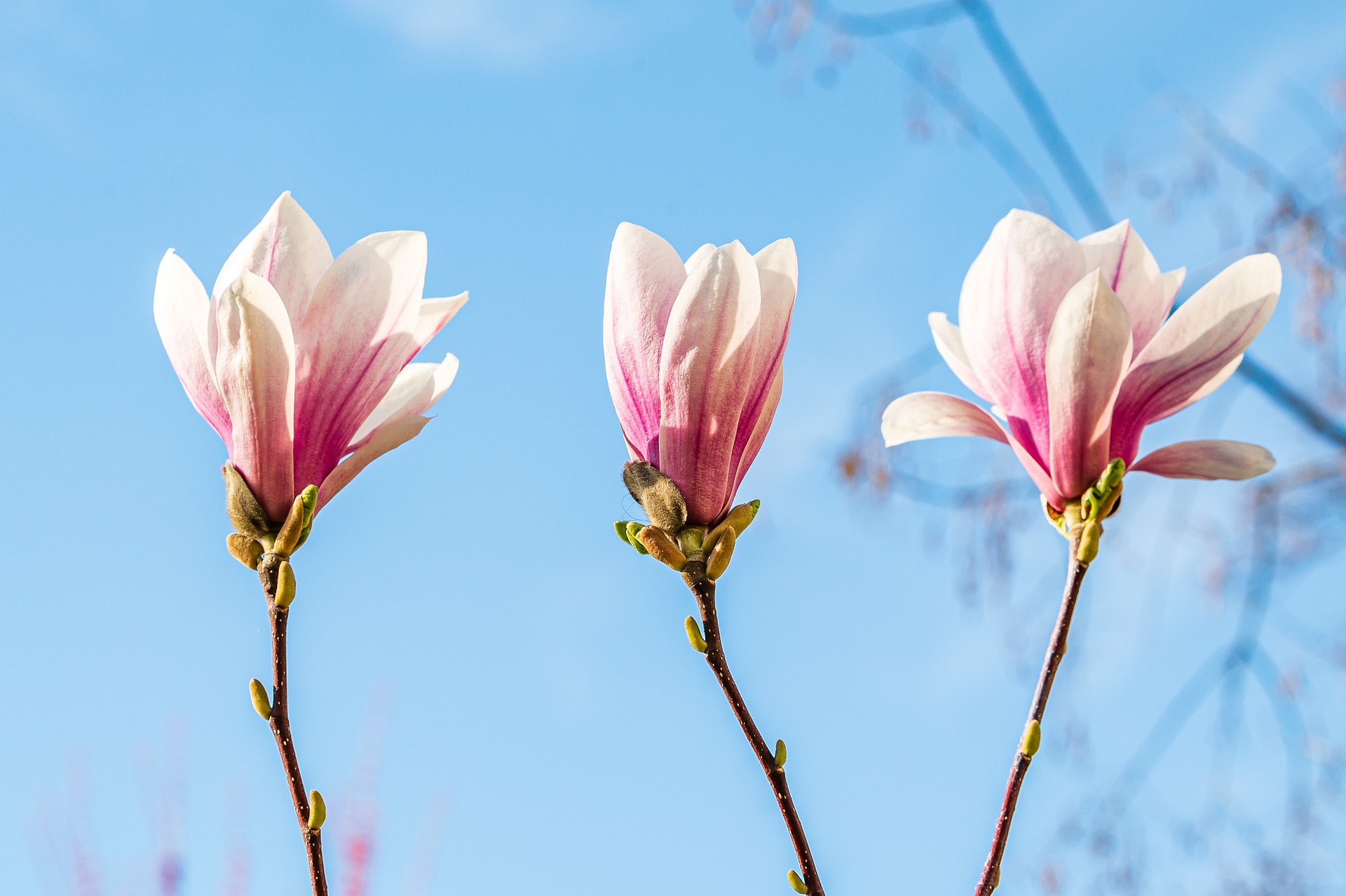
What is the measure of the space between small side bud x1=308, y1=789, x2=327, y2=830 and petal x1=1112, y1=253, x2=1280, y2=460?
0.59m

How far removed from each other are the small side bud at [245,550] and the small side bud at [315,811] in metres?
0.15

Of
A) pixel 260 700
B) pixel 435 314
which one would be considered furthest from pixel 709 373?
pixel 260 700

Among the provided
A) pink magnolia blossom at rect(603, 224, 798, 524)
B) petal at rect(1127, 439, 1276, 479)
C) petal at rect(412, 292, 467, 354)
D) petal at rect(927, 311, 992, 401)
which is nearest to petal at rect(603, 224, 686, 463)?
pink magnolia blossom at rect(603, 224, 798, 524)

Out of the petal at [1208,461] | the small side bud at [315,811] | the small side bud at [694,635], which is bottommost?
the small side bud at [315,811]

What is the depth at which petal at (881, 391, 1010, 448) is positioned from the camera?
80 cm

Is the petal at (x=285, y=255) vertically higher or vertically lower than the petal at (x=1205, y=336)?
higher

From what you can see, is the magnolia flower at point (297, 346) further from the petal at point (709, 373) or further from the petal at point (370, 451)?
the petal at point (709, 373)

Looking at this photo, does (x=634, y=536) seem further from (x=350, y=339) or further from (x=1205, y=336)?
(x=1205, y=336)

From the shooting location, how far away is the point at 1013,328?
772mm

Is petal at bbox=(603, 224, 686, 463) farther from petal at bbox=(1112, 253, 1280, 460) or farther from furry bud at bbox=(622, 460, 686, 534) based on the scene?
petal at bbox=(1112, 253, 1280, 460)

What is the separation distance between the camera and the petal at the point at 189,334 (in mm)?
728

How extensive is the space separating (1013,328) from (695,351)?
0.24 metres

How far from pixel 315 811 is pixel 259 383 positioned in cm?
26

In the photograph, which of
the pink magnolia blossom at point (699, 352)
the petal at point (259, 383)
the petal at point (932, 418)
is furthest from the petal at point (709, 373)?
the petal at point (259, 383)
